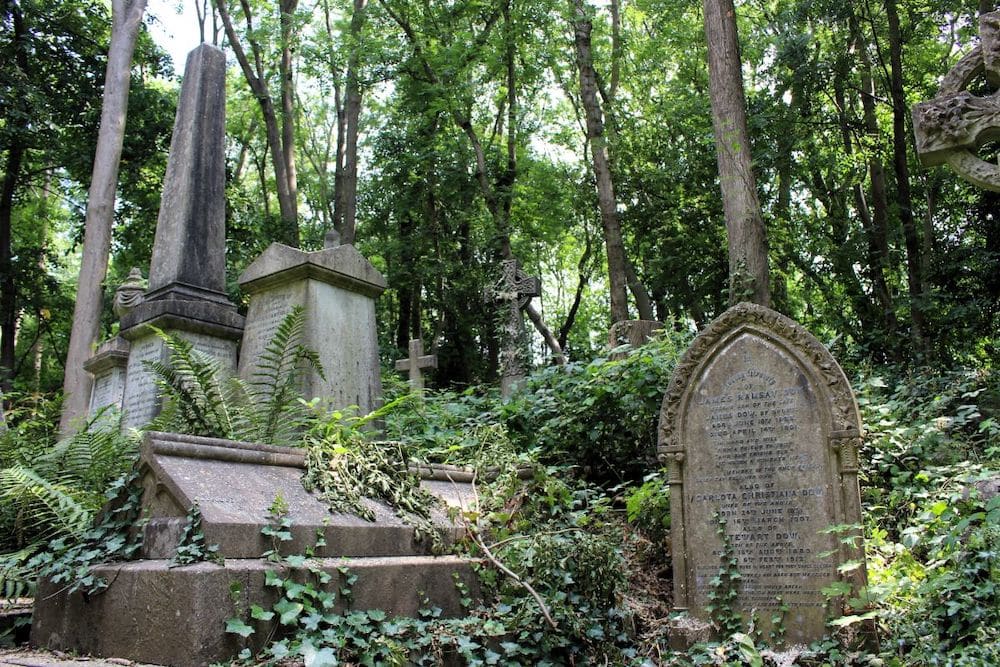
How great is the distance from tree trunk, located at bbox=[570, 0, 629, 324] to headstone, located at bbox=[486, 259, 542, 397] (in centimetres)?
197

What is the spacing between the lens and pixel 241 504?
11.7 feet

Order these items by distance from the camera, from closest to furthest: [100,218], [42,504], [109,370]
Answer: [42,504]
[109,370]
[100,218]

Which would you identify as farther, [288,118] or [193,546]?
[288,118]

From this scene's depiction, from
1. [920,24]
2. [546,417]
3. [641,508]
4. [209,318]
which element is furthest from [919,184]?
[209,318]

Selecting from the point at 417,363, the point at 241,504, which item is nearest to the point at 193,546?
the point at 241,504

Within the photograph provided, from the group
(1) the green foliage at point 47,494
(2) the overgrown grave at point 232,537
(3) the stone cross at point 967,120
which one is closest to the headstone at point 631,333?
(2) the overgrown grave at point 232,537

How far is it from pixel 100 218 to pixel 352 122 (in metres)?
6.69

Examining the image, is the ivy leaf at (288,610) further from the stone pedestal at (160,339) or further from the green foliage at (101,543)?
the stone pedestal at (160,339)

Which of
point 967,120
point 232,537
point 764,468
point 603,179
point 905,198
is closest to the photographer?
point 232,537

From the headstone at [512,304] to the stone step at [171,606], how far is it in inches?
318

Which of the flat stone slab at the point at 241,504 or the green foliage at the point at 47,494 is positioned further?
the green foliage at the point at 47,494

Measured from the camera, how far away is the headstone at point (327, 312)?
6.90 meters

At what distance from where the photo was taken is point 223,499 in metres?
A: 3.53

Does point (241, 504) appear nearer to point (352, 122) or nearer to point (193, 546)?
point (193, 546)
